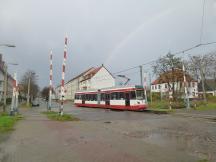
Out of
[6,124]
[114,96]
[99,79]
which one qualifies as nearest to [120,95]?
[114,96]

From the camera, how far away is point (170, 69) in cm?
4250

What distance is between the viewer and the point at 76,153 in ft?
26.7

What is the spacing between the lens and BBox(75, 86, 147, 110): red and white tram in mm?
32969

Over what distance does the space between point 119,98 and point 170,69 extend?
11166 mm

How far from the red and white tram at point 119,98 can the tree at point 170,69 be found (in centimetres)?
945

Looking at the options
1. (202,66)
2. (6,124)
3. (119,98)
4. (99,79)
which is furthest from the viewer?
(99,79)

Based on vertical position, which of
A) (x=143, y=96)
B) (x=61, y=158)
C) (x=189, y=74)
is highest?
(x=189, y=74)

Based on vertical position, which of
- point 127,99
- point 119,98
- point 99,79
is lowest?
point 127,99

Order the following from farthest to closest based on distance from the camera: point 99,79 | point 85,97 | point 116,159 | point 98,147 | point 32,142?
point 99,79 < point 85,97 < point 32,142 < point 98,147 < point 116,159

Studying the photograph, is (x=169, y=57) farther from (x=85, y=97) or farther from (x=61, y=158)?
(x=61, y=158)

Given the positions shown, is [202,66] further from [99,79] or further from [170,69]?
[99,79]

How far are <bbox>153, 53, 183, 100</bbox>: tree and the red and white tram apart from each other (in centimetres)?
945

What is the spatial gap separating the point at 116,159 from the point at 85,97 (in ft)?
134

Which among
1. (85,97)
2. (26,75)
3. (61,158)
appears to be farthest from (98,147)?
(26,75)
